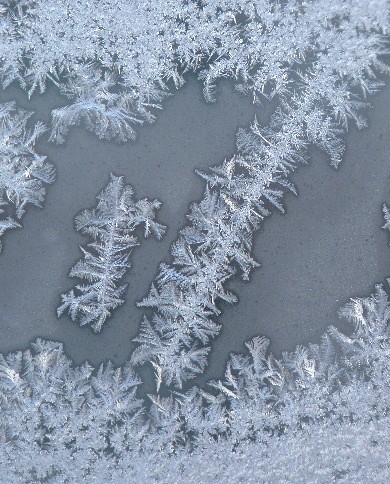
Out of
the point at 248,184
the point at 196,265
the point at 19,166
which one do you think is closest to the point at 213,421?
the point at 196,265

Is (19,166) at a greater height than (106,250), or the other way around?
(19,166)

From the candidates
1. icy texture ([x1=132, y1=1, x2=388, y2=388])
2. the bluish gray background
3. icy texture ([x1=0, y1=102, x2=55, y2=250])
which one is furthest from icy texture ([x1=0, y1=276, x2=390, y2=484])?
icy texture ([x1=0, y1=102, x2=55, y2=250])

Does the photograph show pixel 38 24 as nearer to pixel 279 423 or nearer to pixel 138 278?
pixel 138 278

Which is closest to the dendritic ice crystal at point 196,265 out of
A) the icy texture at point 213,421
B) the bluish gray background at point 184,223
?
the icy texture at point 213,421

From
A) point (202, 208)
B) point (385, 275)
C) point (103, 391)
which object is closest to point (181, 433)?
point (103, 391)

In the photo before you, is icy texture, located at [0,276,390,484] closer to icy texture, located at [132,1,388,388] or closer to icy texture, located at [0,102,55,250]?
icy texture, located at [132,1,388,388]

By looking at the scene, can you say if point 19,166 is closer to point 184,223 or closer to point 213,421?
point 184,223

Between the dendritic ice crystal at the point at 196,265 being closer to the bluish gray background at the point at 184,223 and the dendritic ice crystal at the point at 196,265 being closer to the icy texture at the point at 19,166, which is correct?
the icy texture at the point at 19,166
